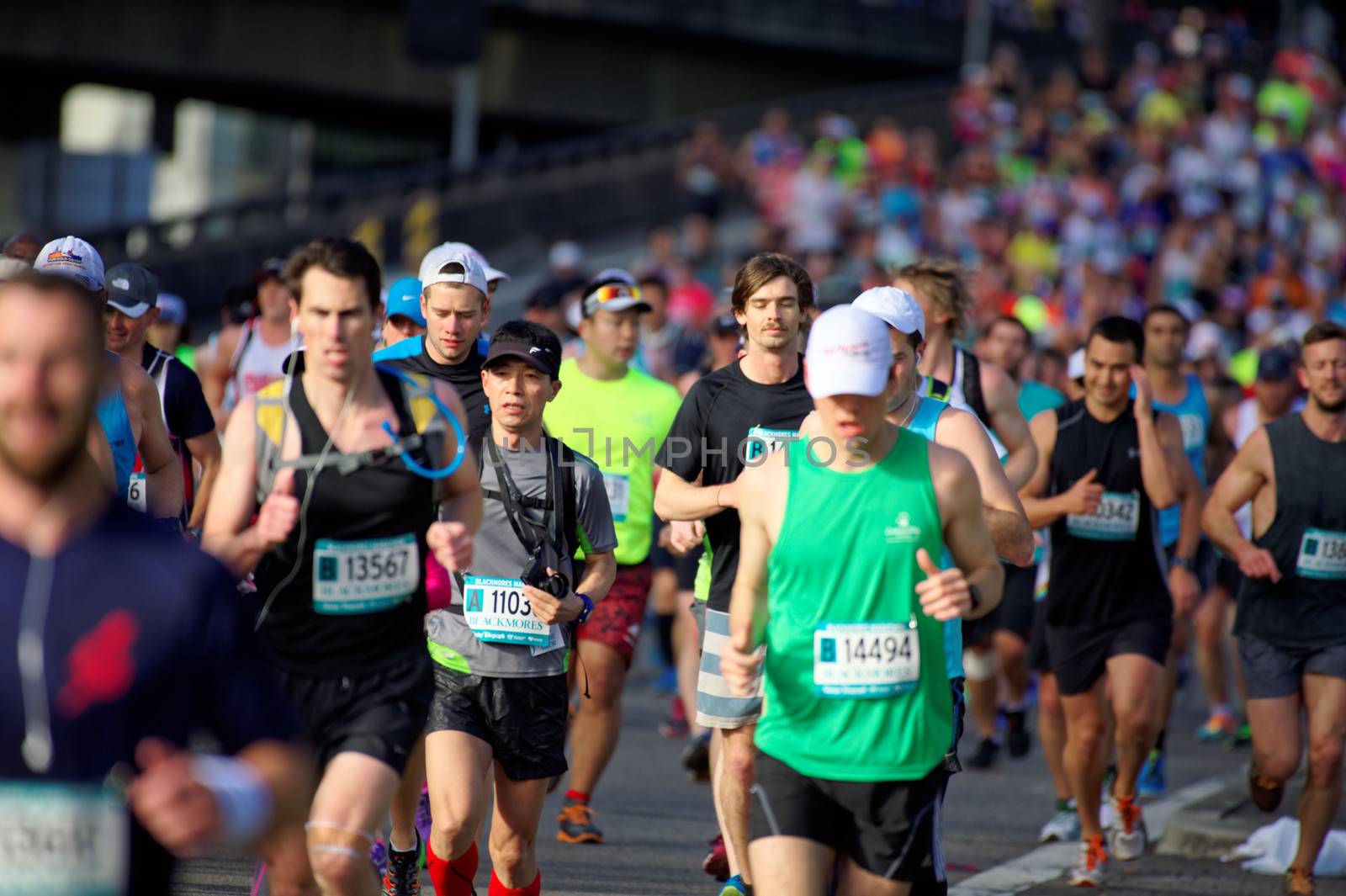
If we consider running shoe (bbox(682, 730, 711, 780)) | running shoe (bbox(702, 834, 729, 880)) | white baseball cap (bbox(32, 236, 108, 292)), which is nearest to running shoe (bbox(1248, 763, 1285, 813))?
running shoe (bbox(702, 834, 729, 880))

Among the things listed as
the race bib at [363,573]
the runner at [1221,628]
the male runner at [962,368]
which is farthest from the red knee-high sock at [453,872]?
the runner at [1221,628]

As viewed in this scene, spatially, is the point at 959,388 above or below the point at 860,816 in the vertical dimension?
above

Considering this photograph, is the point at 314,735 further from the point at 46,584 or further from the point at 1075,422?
the point at 1075,422

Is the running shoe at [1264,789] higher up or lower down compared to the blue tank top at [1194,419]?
lower down

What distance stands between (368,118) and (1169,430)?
36.9 m

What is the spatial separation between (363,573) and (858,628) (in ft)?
4.27

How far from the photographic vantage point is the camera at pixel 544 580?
656 centimetres

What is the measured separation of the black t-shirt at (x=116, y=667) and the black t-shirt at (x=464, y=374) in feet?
13.3

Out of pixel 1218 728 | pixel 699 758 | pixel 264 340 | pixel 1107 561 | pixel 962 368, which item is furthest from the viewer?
pixel 1218 728

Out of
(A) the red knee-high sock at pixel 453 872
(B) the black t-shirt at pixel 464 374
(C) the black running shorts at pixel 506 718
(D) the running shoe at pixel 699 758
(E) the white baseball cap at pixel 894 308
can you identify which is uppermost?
(E) the white baseball cap at pixel 894 308

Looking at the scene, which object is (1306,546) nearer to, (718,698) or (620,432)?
(718,698)

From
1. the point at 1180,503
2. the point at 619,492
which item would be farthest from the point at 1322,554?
the point at 619,492

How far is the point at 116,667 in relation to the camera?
308cm

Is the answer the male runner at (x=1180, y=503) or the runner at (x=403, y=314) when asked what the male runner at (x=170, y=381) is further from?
the male runner at (x=1180, y=503)
